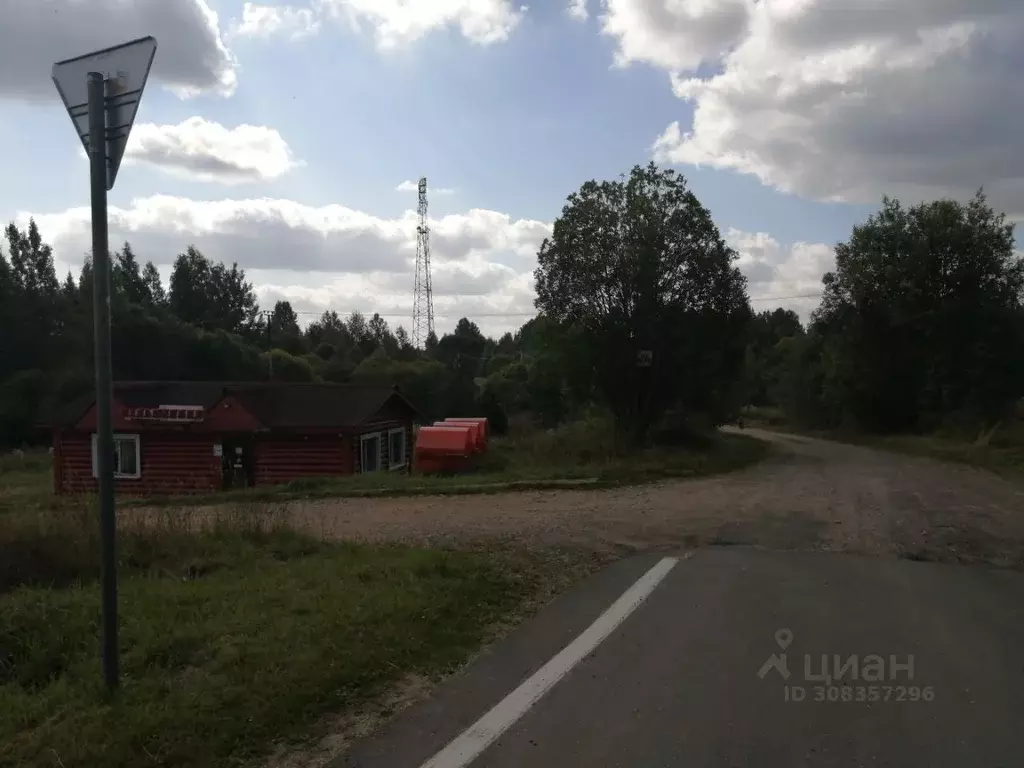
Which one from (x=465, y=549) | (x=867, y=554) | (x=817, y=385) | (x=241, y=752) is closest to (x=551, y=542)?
(x=465, y=549)

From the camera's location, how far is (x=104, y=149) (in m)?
5.20

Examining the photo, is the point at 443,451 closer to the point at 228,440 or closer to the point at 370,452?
the point at 370,452

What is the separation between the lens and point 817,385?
57.2 metres

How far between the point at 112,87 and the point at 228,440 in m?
27.5

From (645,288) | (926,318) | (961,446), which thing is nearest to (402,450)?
(645,288)

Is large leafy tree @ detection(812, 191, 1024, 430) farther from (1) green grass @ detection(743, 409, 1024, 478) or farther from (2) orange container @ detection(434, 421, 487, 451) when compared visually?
(2) orange container @ detection(434, 421, 487, 451)

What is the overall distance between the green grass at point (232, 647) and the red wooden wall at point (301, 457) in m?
20.9

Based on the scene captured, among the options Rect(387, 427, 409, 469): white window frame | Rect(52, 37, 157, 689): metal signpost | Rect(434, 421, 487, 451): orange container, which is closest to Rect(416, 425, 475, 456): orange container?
Rect(434, 421, 487, 451): orange container

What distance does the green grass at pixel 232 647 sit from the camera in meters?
4.80

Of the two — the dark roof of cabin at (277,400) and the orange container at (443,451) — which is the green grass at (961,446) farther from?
the dark roof of cabin at (277,400)

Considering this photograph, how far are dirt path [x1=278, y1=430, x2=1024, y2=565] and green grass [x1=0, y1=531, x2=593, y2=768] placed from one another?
9.89 ft

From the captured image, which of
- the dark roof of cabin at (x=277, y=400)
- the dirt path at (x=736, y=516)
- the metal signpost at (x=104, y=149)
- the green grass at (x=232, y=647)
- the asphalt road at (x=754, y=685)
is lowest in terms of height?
the dirt path at (x=736, y=516)

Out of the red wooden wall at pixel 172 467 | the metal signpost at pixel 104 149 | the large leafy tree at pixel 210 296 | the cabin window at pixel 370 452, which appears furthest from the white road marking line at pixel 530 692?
the large leafy tree at pixel 210 296

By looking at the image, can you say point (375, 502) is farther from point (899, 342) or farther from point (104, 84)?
point (899, 342)
